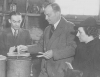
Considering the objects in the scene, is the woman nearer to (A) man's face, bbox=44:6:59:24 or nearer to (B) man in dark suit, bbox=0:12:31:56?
(A) man's face, bbox=44:6:59:24

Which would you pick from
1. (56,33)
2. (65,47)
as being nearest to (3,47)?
(56,33)

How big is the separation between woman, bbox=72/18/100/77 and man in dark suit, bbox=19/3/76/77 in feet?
0.77

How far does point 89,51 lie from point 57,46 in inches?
23.0

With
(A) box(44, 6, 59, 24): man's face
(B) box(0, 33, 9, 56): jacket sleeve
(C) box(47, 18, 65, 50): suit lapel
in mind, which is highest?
(A) box(44, 6, 59, 24): man's face

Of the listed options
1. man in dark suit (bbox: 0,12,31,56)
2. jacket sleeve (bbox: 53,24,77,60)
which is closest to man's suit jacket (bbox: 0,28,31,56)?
man in dark suit (bbox: 0,12,31,56)

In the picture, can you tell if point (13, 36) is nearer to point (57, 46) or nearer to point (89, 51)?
point (57, 46)

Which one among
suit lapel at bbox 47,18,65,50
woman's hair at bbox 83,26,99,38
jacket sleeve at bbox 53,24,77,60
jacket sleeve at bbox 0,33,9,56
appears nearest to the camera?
woman's hair at bbox 83,26,99,38

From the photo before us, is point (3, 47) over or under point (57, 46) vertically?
under

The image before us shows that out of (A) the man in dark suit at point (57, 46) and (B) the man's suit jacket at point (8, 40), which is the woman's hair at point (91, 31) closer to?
(A) the man in dark suit at point (57, 46)

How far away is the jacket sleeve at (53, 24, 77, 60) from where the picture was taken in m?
2.95

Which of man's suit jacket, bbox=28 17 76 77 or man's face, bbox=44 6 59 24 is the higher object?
man's face, bbox=44 6 59 24

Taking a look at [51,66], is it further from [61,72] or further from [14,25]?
[14,25]

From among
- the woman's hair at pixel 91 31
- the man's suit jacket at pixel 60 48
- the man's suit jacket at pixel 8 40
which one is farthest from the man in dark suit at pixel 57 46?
the man's suit jacket at pixel 8 40

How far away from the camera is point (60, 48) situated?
2998 millimetres
